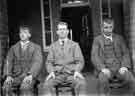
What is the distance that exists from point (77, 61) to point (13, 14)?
96.1 inches

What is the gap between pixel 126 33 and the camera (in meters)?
6.18

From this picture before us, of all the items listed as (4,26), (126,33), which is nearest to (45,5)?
(4,26)

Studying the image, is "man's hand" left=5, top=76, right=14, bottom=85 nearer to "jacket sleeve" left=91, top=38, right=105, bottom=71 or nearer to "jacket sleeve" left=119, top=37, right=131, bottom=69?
"jacket sleeve" left=91, top=38, right=105, bottom=71

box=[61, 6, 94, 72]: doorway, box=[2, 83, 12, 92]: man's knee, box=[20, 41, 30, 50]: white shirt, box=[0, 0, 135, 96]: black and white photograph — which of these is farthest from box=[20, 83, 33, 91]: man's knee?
box=[61, 6, 94, 72]: doorway

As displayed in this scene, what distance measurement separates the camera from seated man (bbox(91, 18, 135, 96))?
15.6 feet

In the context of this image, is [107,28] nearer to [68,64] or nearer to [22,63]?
[68,64]

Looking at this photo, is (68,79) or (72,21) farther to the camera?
(72,21)

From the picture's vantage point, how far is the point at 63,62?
487cm

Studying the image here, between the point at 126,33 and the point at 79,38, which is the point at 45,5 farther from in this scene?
Result: the point at 126,33

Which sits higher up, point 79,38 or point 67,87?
point 79,38

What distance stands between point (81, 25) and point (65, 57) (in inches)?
111

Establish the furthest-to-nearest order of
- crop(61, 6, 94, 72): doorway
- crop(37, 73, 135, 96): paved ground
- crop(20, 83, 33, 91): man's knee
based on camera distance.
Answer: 1. crop(61, 6, 94, 72): doorway
2. crop(37, 73, 135, 96): paved ground
3. crop(20, 83, 33, 91): man's knee

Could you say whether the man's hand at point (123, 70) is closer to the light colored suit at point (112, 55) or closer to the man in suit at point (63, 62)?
the light colored suit at point (112, 55)

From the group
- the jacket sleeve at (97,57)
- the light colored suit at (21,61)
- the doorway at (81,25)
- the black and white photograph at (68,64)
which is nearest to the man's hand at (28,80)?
the black and white photograph at (68,64)
